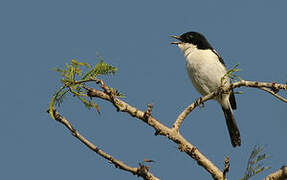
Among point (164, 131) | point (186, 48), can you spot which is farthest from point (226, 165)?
point (186, 48)

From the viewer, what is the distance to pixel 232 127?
7.45 meters

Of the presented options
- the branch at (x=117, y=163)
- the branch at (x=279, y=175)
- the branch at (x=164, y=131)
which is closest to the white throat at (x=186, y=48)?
the branch at (x=164, y=131)

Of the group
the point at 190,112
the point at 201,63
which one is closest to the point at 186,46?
the point at 201,63

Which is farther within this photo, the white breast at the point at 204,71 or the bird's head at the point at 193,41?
the bird's head at the point at 193,41

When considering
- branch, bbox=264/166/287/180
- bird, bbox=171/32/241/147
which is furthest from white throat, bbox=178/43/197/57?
branch, bbox=264/166/287/180

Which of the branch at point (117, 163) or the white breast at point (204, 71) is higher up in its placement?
the white breast at point (204, 71)

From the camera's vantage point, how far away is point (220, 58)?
7406 mm

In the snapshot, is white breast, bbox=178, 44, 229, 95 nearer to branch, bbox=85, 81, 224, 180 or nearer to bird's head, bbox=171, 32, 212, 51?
bird's head, bbox=171, 32, 212, 51

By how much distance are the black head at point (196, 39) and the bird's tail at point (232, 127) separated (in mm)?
1232

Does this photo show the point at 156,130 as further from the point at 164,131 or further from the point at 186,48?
the point at 186,48

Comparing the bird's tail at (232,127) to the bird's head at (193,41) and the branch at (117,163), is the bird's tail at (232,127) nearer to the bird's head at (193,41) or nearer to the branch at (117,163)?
the bird's head at (193,41)

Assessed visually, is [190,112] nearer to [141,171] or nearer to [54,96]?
[141,171]

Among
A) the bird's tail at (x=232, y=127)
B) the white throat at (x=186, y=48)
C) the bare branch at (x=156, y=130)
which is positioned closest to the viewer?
the bare branch at (x=156, y=130)

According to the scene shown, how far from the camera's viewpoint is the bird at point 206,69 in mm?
6871
